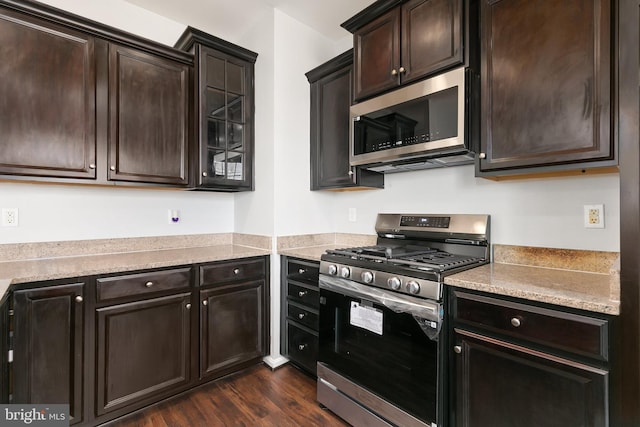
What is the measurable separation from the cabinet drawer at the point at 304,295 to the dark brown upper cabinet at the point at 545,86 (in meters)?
1.32

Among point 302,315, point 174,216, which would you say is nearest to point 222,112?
point 174,216

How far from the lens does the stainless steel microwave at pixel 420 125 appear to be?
1.63 m

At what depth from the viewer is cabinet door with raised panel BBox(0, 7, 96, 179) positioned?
1.72 m

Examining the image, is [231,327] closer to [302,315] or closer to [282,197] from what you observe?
[302,315]

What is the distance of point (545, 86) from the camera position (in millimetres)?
1393

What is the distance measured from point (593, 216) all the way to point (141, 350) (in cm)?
259

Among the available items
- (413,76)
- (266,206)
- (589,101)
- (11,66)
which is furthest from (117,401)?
(589,101)

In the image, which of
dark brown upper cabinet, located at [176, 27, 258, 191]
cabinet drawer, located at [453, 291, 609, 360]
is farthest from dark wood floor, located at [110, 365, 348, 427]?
dark brown upper cabinet, located at [176, 27, 258, 191]

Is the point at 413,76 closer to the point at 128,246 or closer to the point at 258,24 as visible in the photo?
the point at 258,24

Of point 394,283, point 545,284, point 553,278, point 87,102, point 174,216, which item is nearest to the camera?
point 545,284

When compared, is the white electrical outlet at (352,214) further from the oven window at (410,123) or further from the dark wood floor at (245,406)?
the dark wood floor at (245,406)

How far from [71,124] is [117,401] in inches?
65.8

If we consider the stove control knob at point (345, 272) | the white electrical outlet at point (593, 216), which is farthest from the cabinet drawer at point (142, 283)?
the white electrical outlet at point (593, 216)

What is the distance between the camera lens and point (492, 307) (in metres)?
1.31
